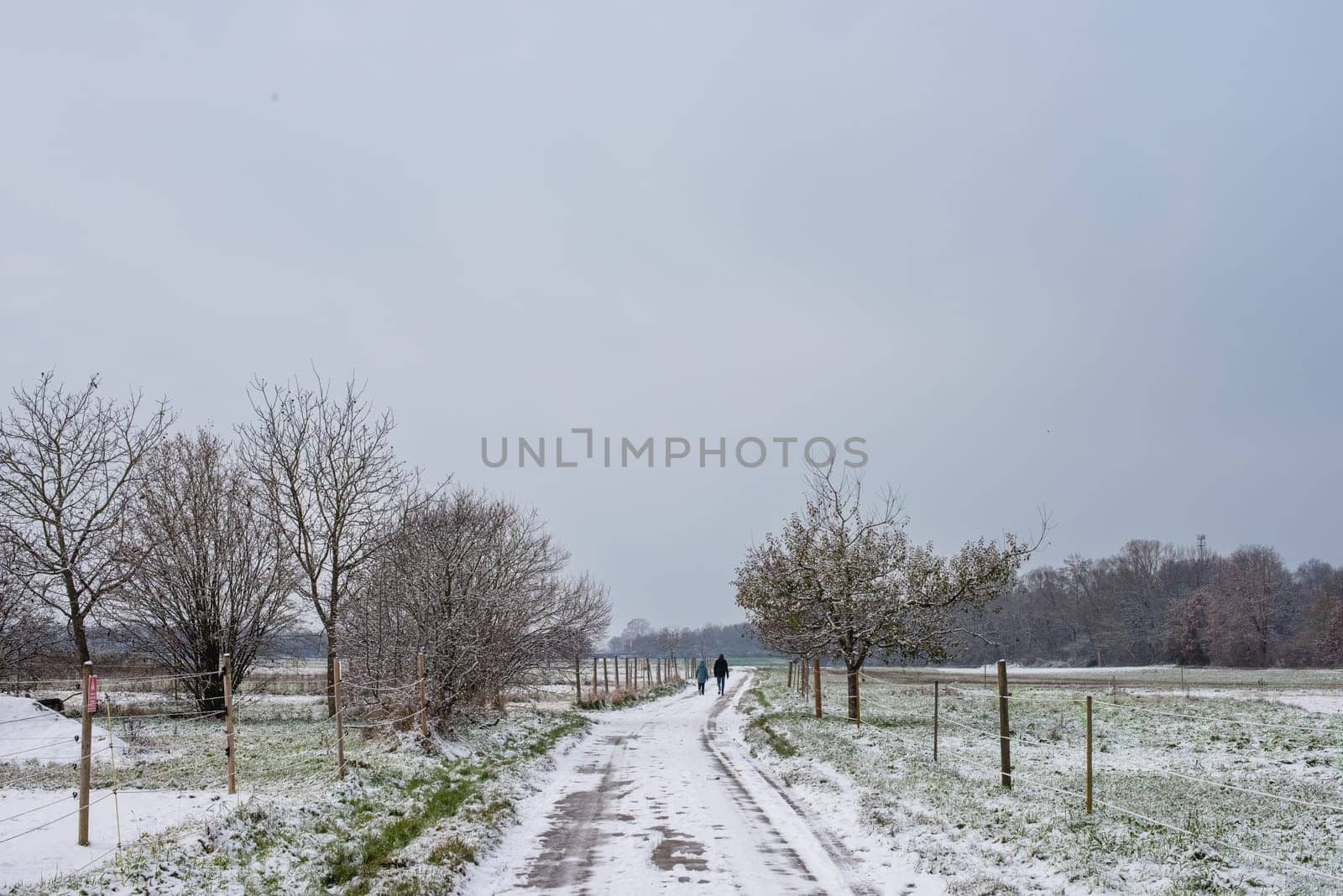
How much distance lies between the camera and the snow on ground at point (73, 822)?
6805mm

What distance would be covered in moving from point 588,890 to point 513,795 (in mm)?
4656

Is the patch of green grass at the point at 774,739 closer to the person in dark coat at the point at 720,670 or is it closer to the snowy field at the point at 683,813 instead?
the snowy field at the point at 683,813

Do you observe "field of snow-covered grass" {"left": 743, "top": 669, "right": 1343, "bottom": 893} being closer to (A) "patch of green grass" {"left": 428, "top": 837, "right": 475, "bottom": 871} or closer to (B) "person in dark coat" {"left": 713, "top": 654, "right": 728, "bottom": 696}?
(A) "patch of green grass" {"left": 428, "top": 837, "right": 475, "bottom": 871}

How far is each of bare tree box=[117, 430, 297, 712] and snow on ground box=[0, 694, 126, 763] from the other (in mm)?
5363

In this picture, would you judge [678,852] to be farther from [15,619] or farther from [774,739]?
[15,619]

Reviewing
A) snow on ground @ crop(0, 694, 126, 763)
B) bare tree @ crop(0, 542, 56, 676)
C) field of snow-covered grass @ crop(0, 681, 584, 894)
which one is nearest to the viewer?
field of snow-covered grass @ crop(0, 681, 584, 894)

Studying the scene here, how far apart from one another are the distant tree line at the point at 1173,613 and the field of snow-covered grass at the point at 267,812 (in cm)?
5420

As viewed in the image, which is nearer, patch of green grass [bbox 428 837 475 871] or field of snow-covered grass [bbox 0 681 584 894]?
field of snow-covered grass [bbox 0 681 584 894]

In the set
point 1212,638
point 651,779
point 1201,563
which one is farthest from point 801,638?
point 1201,563

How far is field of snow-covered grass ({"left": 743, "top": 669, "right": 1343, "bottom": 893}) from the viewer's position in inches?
277

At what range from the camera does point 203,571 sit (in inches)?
952

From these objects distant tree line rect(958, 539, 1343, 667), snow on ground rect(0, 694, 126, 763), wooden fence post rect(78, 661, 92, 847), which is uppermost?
wooden fence post rect(78, 661, 92, 847)

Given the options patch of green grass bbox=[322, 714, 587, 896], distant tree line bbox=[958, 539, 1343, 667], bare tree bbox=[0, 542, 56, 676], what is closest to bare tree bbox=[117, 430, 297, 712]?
bare tree bbox=[0, 542, 56, 676]

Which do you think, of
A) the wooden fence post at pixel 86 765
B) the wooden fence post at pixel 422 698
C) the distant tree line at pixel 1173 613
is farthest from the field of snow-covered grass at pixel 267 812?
the distant tree line at pixel 1173 613
